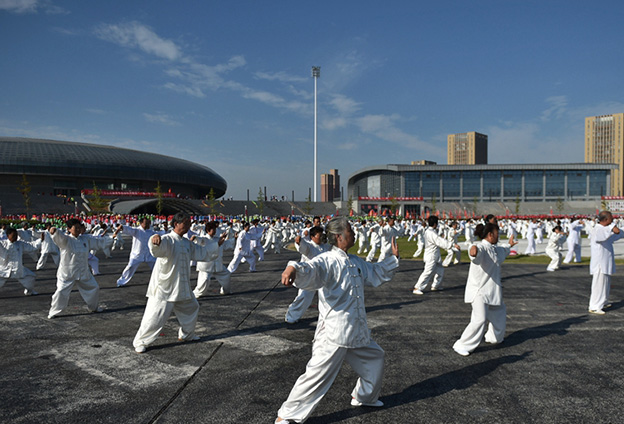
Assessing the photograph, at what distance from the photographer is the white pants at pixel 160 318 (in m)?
5.59

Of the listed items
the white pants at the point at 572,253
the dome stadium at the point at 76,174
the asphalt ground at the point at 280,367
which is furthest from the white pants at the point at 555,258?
the dome stadium at the point at 76,174

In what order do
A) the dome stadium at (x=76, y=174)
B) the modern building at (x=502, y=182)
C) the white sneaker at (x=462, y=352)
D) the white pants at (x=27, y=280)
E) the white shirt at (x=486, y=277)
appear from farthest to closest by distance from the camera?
the modern building at (x=502, y=182) < the dome stadium at (x=76, y=174) < the white pants at (x=27, y=280) < the white shirt at (x=486, y=277) < the white sneaker at (x=462, y=352)

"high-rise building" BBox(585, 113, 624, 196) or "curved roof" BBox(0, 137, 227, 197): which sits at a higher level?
"high-rise building" BBox(585, 113, 624, 196)

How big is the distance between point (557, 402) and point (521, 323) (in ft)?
10.7

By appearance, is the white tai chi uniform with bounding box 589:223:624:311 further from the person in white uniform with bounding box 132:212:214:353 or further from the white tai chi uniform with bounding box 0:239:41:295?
the white tai chi uniform with bounding box 0:239:41:295

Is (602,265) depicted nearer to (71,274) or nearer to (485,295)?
(485,295)

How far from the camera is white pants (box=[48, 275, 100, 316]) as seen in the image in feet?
24.2

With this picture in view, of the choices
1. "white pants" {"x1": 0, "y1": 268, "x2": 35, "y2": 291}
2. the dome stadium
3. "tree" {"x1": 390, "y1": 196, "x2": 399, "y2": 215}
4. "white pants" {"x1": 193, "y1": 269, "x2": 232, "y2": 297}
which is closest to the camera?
"white pants" {"x1": 193, "y1": 269, "x2": 232, "y2": 297}

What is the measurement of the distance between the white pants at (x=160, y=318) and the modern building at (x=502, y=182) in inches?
3498

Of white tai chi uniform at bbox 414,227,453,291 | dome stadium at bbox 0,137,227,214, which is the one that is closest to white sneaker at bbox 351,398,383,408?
white tai chi uniform at bbox 414,227,453,291

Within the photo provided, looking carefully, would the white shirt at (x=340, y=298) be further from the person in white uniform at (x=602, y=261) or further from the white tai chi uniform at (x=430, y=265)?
the person in white uniform at (x=602, y=261)

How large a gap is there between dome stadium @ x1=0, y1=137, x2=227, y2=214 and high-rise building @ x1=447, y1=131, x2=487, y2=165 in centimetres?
12880

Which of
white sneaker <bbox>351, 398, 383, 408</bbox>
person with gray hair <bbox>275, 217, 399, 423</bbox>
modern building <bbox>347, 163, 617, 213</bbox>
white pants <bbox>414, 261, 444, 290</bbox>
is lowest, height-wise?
white sneaker <bbox>351, 398, 383, 408</bbox>

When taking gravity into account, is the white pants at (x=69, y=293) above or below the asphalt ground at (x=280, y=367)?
above
